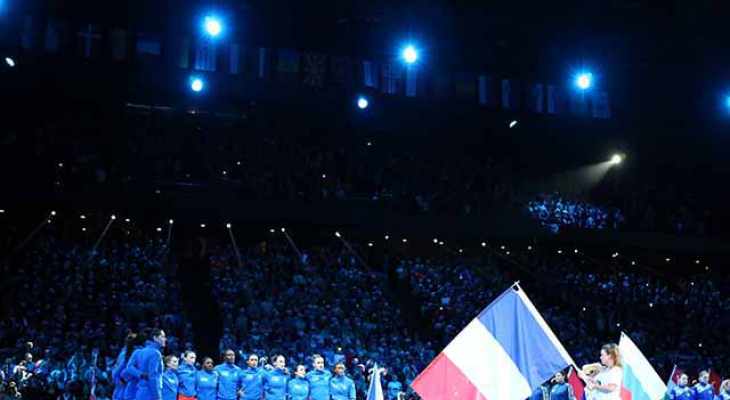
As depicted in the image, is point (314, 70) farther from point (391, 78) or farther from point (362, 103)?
point (362, 103)

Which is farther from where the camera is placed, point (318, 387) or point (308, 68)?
point (308, 68)

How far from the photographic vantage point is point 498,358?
866 centimetres

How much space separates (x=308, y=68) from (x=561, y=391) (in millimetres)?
15854

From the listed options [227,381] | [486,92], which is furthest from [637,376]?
[486,92]

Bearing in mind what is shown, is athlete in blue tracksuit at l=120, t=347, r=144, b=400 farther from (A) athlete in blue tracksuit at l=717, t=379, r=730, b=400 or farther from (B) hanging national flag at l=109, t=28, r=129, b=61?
(B) hanging national flag at l=109, t=28, r=129, b=61

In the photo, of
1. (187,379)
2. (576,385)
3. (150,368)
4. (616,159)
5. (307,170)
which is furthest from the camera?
(616,159)

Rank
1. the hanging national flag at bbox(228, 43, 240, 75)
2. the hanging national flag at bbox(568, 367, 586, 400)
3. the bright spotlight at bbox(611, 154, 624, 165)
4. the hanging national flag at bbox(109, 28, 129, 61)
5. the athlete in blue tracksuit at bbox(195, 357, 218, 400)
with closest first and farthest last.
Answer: the athlete in blue tracksuit at bbox(195, 357, 218, 400), the hanging national flag at bbox(568, 367, 586, 400), the hanging national flag at bbox(109, 28, 129, 61), the hanging national flag at bbox(228, 43, 240, 75), the bright spotlight at bbox(611, 154, 624, 165)

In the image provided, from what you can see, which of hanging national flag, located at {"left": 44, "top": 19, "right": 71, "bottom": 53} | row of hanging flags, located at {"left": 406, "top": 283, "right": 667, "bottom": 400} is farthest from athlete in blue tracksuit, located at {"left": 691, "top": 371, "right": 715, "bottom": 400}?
hanging national flag, located at {"left": 44, "top": 19, "right": 71, "bottom": 53}

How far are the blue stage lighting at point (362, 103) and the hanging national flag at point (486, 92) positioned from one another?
14.8ft

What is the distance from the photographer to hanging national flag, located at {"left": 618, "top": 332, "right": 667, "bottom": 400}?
12875 millimetres

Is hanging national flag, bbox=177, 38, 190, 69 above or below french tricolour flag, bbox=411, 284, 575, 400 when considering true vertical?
above

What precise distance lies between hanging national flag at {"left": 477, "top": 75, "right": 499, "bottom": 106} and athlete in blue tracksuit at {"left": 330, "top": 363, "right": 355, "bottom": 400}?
1685 centimetres

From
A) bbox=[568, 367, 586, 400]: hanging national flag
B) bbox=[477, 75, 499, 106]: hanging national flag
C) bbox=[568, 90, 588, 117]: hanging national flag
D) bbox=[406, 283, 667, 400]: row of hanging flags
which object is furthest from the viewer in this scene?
bbox=[568, 90, 588, 117]: hanging national flag

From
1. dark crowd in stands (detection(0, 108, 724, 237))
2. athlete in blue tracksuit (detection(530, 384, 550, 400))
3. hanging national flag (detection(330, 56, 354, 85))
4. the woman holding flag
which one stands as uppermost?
hanging national flag (detection(330, 56, 354, 85))
